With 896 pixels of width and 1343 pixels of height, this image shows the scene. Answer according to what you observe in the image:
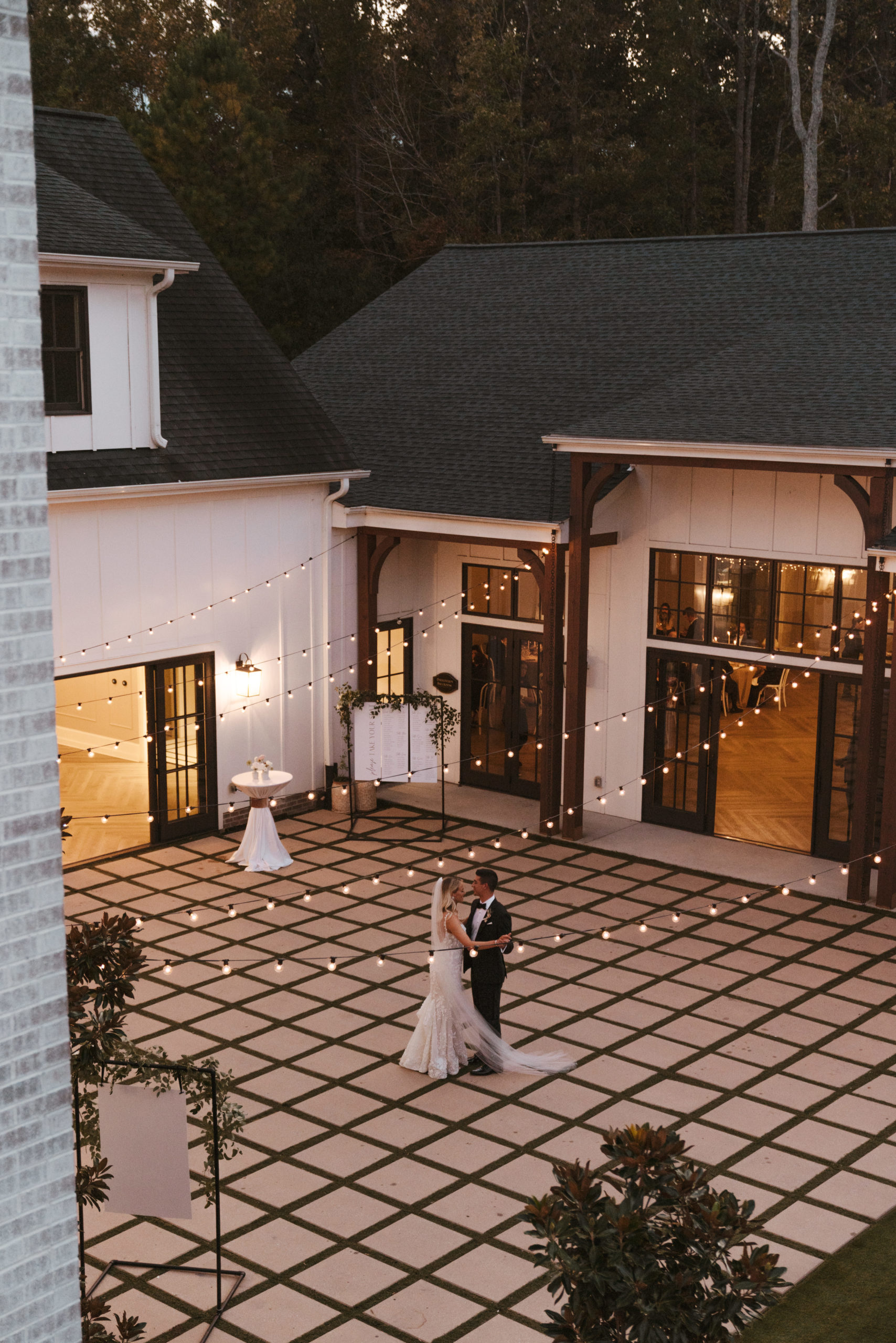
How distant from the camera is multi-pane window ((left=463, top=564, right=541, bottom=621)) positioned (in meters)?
16.2

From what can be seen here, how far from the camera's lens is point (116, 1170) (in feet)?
22.6

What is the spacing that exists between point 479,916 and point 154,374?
683cm

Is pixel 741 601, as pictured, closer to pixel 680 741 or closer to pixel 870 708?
pixel 680 741

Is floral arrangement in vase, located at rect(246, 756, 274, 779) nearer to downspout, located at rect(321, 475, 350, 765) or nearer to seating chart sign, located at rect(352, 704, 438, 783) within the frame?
seating chart sign, located at rect(352, 704, 438, 783)

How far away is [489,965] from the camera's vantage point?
32.3 feet

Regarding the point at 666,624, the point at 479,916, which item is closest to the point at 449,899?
the point at 479,916

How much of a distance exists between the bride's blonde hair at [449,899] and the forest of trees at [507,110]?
22018 millimetres

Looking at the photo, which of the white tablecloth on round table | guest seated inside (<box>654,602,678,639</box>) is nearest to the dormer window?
the white tablecloth on round table

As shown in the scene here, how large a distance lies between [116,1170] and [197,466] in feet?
28.0

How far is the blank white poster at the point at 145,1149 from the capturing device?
670 centimetres

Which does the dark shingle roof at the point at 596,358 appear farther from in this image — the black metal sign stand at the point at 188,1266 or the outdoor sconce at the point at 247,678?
the black metal sign stand at the point at 188,1266

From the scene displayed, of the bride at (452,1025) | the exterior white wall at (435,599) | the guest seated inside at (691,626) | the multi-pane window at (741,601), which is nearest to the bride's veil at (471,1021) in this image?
the bride at (452,1025)

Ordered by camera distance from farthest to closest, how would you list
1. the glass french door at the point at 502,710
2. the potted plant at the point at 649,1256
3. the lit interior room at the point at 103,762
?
the glass french door at the point at 502,710 < the lit interior room at the point at 103,762 < the potted plant at the point at 649,1256

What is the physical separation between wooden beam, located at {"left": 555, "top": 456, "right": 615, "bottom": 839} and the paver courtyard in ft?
1.81
